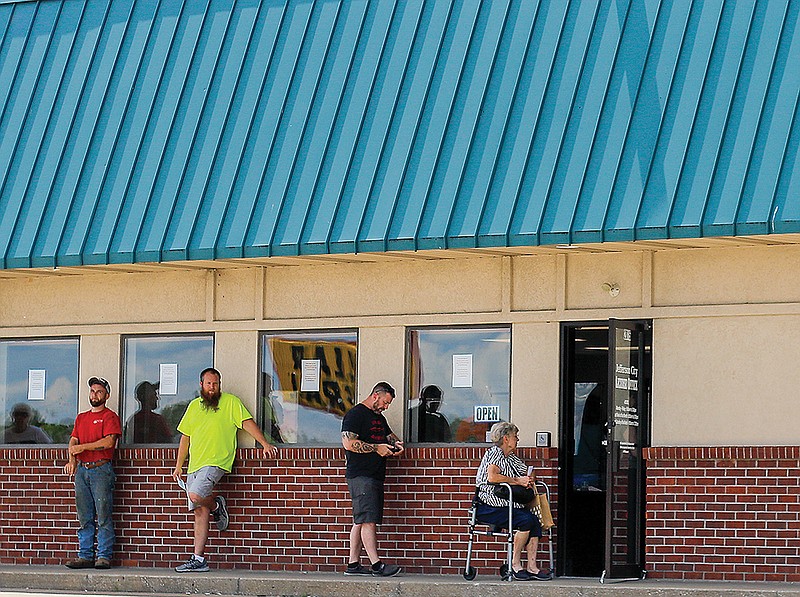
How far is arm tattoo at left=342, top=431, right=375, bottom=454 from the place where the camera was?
50.9 feet

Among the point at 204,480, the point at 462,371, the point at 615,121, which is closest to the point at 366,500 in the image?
the point at 462,371

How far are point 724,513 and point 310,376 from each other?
176 inches

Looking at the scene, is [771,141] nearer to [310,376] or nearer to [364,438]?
[364,438]

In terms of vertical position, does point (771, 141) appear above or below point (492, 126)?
below

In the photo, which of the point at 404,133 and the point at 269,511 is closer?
the point at 404,133

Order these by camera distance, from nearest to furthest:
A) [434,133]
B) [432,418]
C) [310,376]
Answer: [434,133], [432,418], [310,376]

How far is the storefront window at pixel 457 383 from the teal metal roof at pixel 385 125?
146 cm

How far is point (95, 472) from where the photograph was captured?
664 inches

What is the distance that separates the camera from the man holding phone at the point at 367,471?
15445 millimetres

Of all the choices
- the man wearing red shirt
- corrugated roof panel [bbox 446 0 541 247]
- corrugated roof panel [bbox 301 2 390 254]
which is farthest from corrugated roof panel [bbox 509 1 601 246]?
the man wearing red shirt

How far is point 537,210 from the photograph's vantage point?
574 inches

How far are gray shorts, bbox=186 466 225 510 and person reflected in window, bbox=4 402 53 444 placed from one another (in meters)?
2.30

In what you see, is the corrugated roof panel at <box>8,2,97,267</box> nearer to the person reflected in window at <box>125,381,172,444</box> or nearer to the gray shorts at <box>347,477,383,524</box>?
the person reflected in window at <box>125,381,172,444</box>

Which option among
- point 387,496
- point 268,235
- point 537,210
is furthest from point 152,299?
point 537,210
